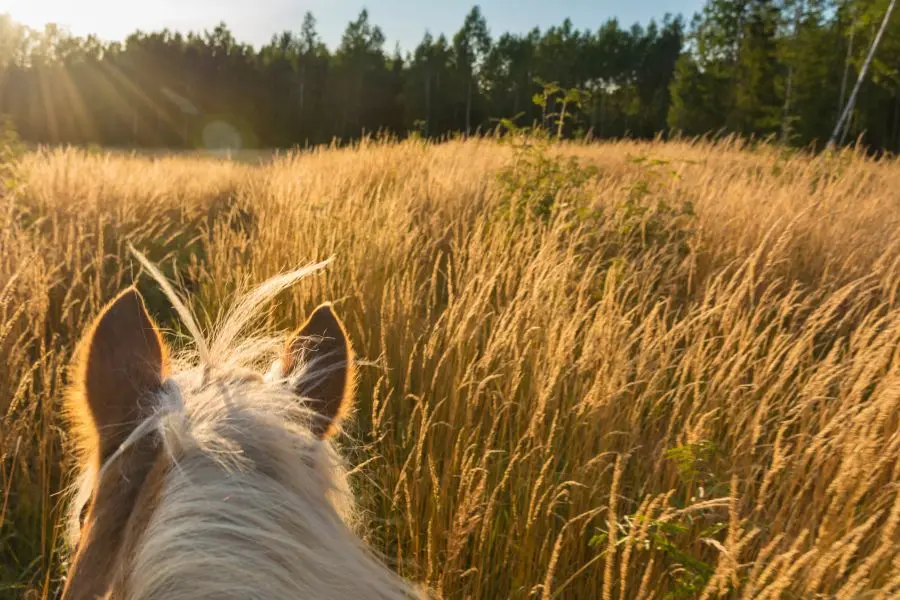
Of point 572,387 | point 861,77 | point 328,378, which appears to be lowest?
point 572,387

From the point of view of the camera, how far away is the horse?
56 centimetres

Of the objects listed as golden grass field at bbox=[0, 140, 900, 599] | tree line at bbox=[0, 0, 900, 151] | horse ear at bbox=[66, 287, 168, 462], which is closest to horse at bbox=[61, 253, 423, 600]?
horse ear at bbox=[66, 287, 168, 462]

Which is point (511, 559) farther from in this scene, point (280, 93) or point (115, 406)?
point (280, 93)

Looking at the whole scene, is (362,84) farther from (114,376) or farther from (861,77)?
(114,376)

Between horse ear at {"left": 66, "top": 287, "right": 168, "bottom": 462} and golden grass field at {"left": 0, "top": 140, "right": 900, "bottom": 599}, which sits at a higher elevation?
horse ear at {"left": 66, "top": 287, "right": 168, "bottom": 462}

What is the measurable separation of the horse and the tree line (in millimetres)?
39269

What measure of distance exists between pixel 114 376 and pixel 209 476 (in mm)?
300

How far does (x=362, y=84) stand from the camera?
51812 mm

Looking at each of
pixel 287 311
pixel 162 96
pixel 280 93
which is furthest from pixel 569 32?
pixel 287 311

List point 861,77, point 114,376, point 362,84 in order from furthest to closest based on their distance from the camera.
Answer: point 362,84
point 861,77
point 114,376

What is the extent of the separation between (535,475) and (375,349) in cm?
116

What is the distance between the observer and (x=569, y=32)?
61250mm

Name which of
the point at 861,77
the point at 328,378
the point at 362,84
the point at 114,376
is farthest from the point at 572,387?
the point at 362,84

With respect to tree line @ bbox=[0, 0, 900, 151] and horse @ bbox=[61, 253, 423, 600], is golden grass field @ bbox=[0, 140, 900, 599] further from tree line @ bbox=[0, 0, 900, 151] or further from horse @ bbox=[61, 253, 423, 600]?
tree line @ bbox=[0, 0, 900, 151]
